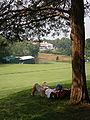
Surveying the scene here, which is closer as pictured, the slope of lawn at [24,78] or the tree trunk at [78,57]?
the tree trunk at [78,57]

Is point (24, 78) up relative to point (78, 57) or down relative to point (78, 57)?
down

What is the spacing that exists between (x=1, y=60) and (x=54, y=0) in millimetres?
45468

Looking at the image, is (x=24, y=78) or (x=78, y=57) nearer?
(x=78, y=57)

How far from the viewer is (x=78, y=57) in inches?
188

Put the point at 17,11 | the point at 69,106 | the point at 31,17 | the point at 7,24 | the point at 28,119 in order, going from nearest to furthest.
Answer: the point at 28,119
the point at 69,106
the point at 17,11
the point at 7,24
the point at 31,17

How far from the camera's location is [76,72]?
4750 millimetres

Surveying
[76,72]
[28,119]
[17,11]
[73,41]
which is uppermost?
[17,11]

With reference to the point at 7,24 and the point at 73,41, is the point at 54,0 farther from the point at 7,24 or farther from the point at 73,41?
the point at 73,41

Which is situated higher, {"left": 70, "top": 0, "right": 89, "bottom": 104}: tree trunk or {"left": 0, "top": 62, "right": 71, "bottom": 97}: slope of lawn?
{"left": 70, "top": 0, "right": 89, "bottom": 104}: tree trunk

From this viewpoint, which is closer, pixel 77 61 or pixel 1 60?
pixel 77 61

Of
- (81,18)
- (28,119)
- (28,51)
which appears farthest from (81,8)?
(28,51)

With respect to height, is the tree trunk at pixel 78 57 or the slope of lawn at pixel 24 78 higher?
the tree trunk at pixel 78 57

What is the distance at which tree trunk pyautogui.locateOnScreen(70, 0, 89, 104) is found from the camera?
15.5 feet

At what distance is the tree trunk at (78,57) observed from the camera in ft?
15.5
